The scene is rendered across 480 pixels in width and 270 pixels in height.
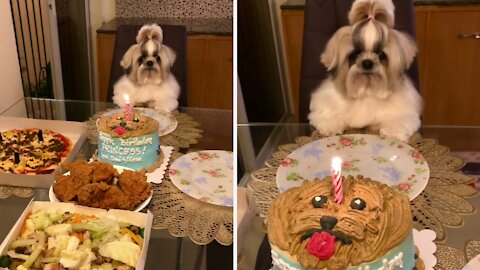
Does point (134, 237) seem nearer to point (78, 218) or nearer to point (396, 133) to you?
point (78, 218)

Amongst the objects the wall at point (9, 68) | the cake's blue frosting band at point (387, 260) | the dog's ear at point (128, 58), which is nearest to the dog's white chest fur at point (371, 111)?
the cake's blue frosting band at point (387, 260)

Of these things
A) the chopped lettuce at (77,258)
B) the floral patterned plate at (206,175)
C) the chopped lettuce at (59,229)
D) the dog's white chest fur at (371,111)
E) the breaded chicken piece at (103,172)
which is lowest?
the chopped lettuce at (77,258)

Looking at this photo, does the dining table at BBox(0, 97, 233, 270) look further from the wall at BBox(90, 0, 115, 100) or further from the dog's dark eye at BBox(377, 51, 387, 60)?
the dog's dark eye at BBox(377, 51, 387, 60)

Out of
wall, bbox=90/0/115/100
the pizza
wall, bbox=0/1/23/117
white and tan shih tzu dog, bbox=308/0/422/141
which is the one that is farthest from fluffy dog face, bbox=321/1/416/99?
wall, bbox=0/1/23/117

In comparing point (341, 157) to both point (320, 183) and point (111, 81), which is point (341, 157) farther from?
point (111, 81)

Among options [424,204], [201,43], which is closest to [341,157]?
[424,204]

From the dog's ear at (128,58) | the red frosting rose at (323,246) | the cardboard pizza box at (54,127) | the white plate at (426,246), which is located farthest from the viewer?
the dog's ear at (128,58)

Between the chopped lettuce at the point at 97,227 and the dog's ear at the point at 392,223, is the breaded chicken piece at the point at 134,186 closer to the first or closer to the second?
the chopped lettuce at the point at 97,227
